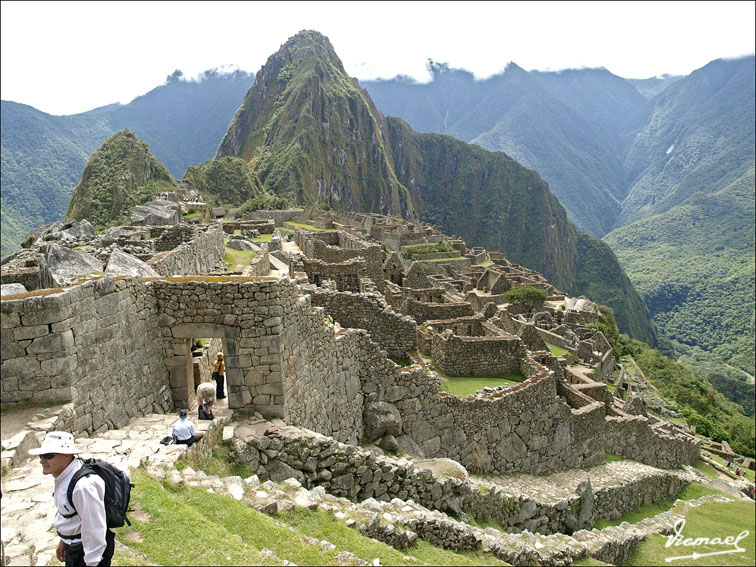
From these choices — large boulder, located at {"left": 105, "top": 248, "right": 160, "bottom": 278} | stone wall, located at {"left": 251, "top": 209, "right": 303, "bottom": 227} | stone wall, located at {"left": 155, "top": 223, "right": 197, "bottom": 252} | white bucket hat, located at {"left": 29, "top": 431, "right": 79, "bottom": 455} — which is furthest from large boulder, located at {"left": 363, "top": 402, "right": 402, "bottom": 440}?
stone wall, located at {"left": 251, "top": 209, "right": 303, "bottom": 227}

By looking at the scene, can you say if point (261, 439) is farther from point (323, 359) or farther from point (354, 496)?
point (323, 359)

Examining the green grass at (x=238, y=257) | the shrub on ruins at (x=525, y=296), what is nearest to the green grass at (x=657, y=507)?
the green grass at (x=238, y=257)

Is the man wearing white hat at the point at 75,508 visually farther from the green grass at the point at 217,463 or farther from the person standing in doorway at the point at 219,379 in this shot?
the person standing in doorway at the point at 219,379

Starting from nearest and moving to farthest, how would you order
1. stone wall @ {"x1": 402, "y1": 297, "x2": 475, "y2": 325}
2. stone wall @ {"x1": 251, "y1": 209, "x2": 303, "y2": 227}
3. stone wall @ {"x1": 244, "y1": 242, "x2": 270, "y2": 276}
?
stone wall @ {"x1": 244, "y1": 242, "x2": 270, "y2": 276}, stone wall @ {"x1": 402, "y1": 297, "x2": 475, "y2": 325}, stone wall @ {"x1": 251, "y1": 209, "x2": 303, "y2": 227}

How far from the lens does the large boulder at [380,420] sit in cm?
1180

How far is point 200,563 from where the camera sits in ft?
15.0

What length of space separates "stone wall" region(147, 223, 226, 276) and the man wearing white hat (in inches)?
312

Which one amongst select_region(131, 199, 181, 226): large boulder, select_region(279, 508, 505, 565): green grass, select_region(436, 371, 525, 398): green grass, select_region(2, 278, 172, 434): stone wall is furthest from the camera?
select_region(131, 199, 181, 226): large boulder

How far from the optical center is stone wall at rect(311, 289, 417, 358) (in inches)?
545

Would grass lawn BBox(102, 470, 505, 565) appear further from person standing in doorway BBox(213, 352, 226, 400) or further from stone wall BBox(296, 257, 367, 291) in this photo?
stone wall BBox(296, 257, 367, 291)

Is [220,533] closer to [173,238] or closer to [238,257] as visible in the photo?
[173,238]

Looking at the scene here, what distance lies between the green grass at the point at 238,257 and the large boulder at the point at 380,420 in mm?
10042

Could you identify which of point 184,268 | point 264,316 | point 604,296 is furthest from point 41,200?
point 604,296

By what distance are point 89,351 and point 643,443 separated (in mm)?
21004
